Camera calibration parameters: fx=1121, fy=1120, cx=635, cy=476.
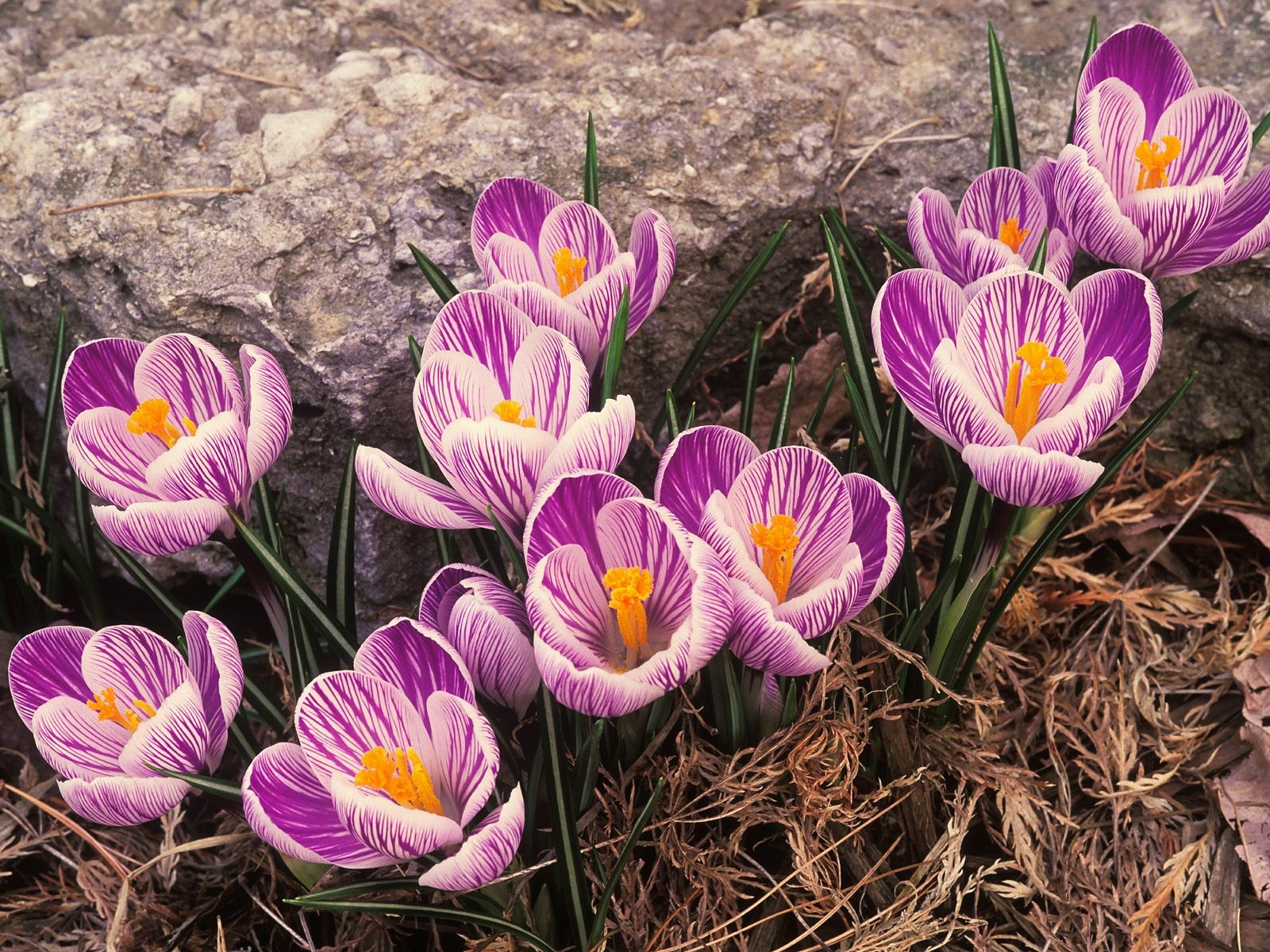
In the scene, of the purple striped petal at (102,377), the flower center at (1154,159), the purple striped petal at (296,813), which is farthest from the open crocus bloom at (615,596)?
the flower center at (1154,159)

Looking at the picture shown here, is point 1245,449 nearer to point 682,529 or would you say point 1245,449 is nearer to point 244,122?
point 682,529

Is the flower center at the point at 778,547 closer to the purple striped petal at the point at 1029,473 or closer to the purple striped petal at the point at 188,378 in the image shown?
the purple striped petal at the point at 1029,473

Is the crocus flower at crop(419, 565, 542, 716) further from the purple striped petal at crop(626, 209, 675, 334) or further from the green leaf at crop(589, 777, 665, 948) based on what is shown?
the purple striped petal at crop(626, 209, 675, 334)

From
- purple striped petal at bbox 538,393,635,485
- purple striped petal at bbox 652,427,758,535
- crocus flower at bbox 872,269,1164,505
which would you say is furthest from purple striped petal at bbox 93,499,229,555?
crocus flower at bbox 872,269,1164,505

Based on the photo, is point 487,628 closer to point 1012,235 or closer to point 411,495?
point 411,495

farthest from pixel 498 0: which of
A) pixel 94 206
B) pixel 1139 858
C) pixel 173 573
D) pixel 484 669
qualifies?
pixel 1139 858
